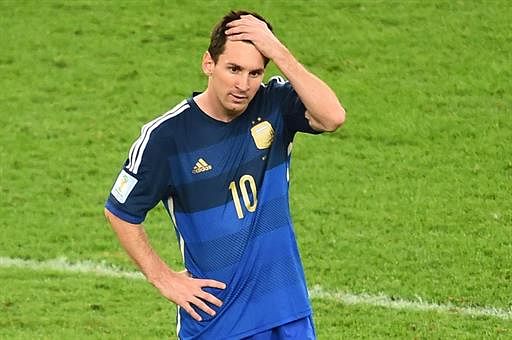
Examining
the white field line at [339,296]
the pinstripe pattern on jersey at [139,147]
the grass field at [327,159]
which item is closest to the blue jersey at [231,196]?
the pinstripe pattern on jersey at [139,147]

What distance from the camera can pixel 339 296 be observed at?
9500 millimetres

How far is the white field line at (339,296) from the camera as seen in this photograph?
360 inches

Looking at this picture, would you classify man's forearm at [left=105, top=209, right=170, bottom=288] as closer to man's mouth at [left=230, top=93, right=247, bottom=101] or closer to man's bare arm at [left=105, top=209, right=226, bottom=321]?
man's bare arm at [left=105, top=209, right=226, bottom=321]

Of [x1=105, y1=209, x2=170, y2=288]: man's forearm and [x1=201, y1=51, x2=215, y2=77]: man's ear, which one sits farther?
[x1=105, y1=209, x2=170, y2=288]: man's forearm

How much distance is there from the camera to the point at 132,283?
9.84 m

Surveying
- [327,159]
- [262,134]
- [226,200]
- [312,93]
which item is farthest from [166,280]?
[327,159]

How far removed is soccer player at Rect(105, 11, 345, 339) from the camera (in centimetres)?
584

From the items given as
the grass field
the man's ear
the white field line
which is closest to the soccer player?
the man's ear

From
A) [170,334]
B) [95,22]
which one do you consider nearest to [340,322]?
[170,334]

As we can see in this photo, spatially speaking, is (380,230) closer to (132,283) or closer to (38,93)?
(132,283)

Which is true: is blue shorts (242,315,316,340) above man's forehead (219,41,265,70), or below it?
below

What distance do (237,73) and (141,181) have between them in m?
0.63

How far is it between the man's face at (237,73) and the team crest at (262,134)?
19cm

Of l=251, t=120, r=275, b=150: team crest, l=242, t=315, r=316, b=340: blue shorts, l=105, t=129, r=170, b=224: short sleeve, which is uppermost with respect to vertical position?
l=251, t=120, r=275, b=150: team crest
